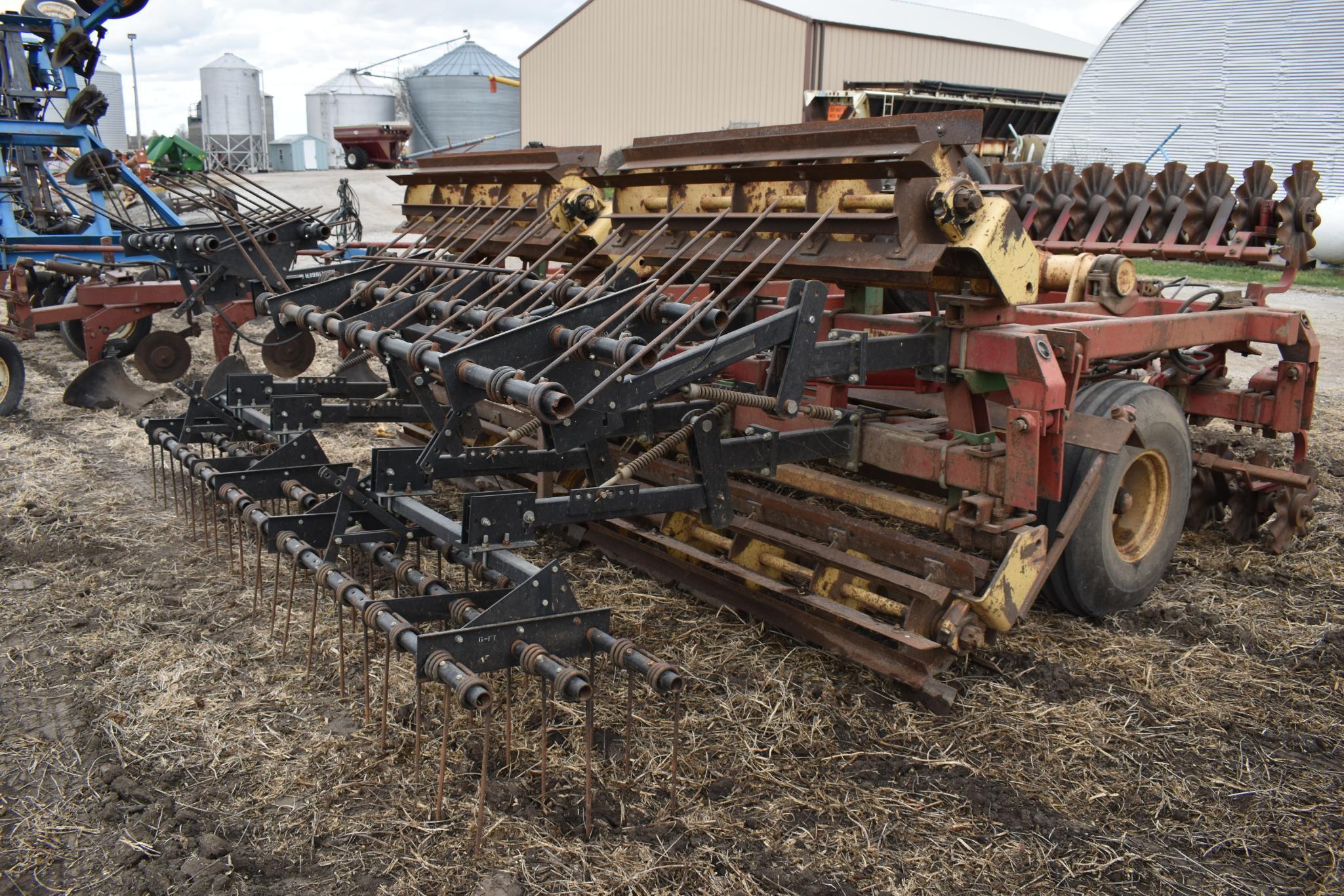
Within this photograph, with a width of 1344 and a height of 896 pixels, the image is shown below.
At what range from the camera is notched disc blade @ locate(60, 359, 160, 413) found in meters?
8.04

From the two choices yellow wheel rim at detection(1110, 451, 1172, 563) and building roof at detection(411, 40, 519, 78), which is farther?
building roof at detection(411, 40, 519, 78)

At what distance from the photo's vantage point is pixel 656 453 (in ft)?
12.2

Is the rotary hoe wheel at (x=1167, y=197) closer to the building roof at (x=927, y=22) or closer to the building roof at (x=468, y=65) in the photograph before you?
the building roof at (x=927, y=22)

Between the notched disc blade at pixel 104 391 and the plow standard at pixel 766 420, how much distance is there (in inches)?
119

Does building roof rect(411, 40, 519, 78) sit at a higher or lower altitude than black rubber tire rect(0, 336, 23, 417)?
higher

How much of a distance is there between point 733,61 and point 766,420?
19.7m

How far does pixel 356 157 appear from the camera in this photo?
28.9 metres

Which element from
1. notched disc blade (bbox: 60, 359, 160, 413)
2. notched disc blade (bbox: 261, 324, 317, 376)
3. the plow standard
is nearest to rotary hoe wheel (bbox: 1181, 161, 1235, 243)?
the plow standard

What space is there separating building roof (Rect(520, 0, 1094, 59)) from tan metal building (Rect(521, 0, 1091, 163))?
0.21 feet

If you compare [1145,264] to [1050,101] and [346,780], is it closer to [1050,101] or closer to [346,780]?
[1050,101]

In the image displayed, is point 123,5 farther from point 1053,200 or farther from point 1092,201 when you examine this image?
point 1092,201

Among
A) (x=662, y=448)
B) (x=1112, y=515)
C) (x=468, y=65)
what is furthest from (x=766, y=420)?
(x=468, y=65)

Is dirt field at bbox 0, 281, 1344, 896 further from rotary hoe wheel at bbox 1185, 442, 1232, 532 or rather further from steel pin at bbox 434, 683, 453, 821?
rotary hoe wheel at bbox 1185, 442, 1232, 532

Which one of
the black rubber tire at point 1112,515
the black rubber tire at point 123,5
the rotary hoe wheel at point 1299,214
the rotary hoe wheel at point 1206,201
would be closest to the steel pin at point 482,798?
the black rubber tire at point 1112,515
